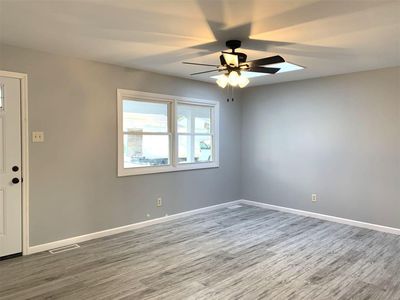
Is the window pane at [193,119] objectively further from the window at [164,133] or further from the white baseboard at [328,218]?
the white baseboard at [328,218]

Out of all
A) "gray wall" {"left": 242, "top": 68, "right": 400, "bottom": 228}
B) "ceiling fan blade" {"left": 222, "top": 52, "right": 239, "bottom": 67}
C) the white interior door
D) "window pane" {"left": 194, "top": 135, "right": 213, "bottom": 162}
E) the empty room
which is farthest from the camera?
"window pane" {"left": 194, "top": 135, "right": 213, "bottom": 162}

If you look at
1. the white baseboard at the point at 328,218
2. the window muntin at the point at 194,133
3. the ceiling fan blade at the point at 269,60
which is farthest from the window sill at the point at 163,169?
the ceiling fan blade at the point at 269,60

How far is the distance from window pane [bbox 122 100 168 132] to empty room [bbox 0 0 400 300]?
27 mm

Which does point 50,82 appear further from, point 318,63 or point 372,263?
point 372,263

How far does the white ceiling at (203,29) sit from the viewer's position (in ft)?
8.01

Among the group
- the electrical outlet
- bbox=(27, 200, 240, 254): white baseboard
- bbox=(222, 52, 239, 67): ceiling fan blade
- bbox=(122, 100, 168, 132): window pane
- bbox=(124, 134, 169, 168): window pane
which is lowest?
bbox=(27, 200, 240, 254): white baseboard

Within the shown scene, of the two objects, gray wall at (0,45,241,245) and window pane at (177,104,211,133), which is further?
window pane at (177,104,211,133)

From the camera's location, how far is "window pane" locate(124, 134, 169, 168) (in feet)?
15.6

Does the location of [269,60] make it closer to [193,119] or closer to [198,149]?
[193,119]

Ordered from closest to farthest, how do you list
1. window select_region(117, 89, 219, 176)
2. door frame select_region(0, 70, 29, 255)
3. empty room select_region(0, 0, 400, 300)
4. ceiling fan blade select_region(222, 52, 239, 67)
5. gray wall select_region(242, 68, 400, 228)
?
empty room select_region(0, 0, 400, 300), ceiling fan blade select_region(222, 52, 239, 67), door frame select_region(0, 70, 29, 255), gray wall select_region(242, 68, 400, 228), window select_region(117, 89, 219, 176)

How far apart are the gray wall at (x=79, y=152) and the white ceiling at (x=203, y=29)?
275 mm

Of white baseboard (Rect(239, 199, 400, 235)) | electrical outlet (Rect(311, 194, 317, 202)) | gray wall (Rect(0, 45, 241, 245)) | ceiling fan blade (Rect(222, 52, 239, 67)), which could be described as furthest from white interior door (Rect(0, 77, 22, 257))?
electrical outlet (Rect(311, 194, 317, 202))

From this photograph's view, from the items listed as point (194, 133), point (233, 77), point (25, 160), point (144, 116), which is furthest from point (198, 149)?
point (25, 160)

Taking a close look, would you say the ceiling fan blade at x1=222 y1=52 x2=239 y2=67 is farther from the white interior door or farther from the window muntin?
the white interior door
